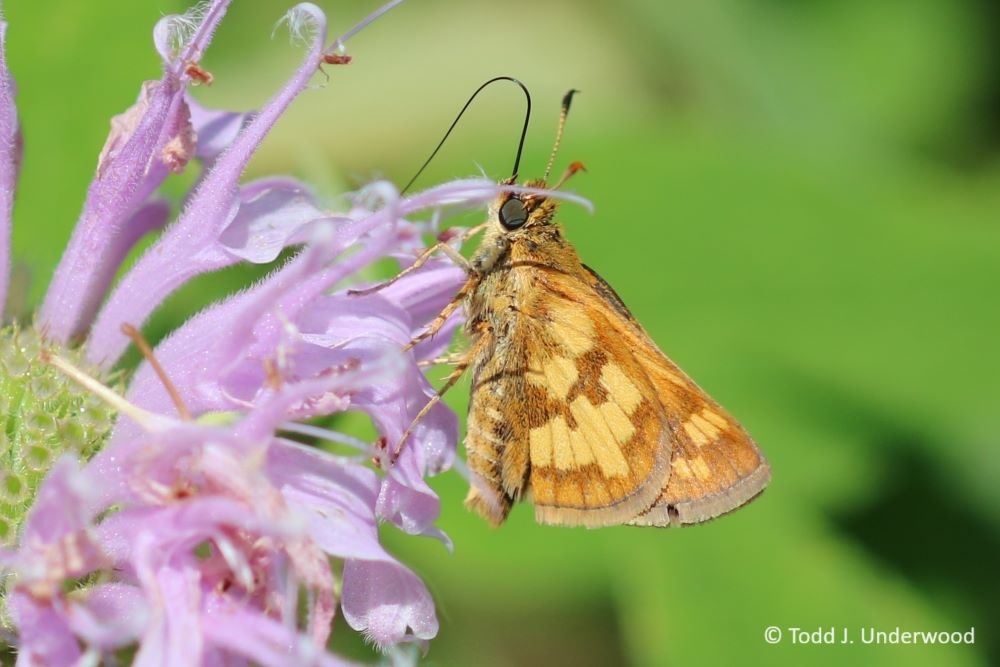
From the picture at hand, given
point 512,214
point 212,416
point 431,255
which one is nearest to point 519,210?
point 512,214

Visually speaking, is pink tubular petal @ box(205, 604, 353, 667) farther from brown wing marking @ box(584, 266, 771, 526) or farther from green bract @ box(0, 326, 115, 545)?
brown wing marking @ box(584, 266, 771, 526)

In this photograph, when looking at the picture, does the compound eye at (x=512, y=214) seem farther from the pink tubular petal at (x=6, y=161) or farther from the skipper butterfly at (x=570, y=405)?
the pink tubular petal at (x=6, y=161)

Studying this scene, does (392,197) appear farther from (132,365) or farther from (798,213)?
(798,213)

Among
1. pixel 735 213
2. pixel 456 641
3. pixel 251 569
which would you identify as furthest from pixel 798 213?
pixel 251 569

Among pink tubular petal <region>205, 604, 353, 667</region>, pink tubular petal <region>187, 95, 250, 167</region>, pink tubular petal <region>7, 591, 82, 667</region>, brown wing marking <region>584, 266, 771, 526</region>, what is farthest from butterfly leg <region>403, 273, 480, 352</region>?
pink tubular petal <region>7, 591, 82, 667</region>

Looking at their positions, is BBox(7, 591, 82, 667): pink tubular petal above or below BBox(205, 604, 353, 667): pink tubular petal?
below

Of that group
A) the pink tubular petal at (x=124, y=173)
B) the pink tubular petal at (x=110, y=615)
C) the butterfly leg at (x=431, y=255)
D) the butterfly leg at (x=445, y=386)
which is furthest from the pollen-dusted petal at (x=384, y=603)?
the pink tubular petal at (x=124, y=173)
